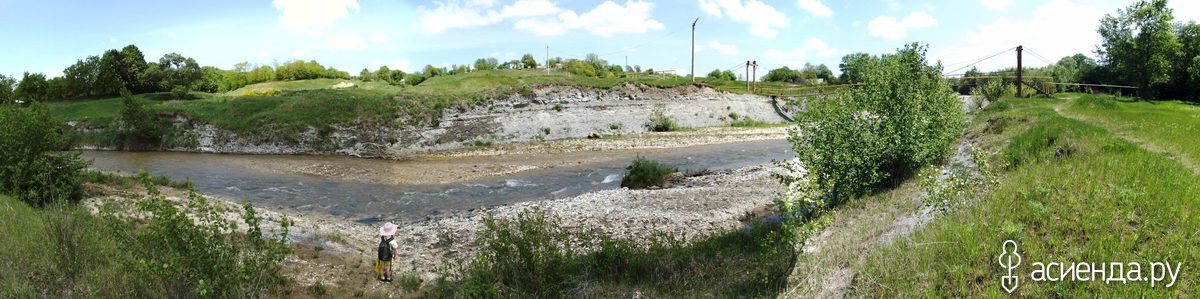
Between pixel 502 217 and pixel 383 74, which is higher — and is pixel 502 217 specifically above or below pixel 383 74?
below

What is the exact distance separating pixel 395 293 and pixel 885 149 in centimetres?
1269

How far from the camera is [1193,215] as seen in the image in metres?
7.46

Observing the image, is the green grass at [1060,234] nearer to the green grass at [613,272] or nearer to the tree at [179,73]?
the green grass at [613,272]

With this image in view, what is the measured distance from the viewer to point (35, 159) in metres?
17.3

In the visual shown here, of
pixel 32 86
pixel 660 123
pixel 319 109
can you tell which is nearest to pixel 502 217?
pixel 660 123

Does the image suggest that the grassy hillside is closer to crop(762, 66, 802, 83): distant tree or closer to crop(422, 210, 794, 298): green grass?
crop(422, 210, 794, 298): green grass

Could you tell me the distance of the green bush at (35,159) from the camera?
644 inches

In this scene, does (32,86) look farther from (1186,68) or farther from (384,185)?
(1186,68)

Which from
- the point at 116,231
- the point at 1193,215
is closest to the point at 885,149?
the point at 1193,215

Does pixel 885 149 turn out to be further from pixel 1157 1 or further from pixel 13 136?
pixel 1157 1

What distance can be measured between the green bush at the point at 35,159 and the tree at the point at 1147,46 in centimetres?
5917

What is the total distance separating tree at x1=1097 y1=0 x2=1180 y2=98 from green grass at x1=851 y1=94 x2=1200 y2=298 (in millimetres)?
39841

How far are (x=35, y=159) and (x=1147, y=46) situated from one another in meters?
61.2

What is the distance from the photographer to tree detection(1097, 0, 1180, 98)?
3834 cm
